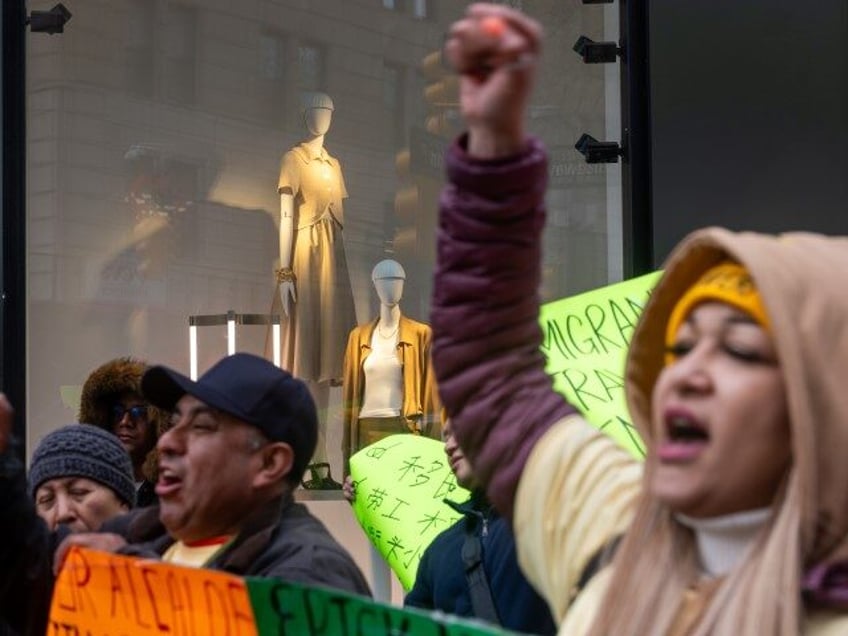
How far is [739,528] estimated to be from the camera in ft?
6.21

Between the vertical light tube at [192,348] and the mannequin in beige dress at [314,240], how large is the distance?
0.34 m

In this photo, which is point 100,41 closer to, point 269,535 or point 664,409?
point 269,535

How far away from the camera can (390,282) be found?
7453 millimetres

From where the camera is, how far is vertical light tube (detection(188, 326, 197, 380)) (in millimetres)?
7410

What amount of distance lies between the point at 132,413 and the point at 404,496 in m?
0.81

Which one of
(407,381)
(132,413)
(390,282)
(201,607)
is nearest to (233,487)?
(201,607)

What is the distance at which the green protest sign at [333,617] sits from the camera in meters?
1.98

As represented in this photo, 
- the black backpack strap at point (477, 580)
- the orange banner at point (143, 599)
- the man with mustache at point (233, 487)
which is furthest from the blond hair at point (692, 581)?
the black backpack strap at point (477, 580)

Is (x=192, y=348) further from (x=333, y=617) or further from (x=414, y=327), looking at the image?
(x=333, y=617)

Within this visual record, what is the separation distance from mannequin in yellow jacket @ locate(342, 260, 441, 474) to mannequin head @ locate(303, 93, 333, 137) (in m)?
0.60

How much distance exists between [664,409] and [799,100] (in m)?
4.58

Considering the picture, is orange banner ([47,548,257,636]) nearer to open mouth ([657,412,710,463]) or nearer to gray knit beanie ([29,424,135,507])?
open mouth ([657,412,710,463])

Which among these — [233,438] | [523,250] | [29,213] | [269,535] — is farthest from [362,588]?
[29,213]

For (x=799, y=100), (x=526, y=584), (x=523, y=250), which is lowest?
(x=526, y=584)
